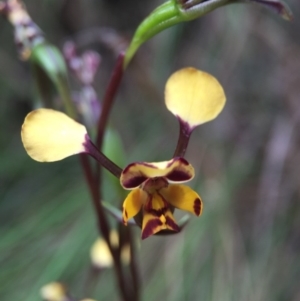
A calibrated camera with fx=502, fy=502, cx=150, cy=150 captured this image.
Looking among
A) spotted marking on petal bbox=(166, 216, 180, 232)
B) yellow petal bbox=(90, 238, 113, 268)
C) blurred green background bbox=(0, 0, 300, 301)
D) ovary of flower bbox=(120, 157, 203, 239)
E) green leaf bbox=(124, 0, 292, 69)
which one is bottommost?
blurred green background bbox=(0, 0, 300, 301)

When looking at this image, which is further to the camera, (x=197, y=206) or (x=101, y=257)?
(x=101, y=257)

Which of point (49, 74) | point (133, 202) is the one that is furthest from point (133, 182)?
point (49, 74)

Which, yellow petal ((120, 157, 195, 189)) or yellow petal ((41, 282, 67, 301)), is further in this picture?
yellow petal ((41, 282, 67, 301))

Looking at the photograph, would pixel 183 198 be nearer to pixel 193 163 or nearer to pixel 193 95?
Result: pixel 193 95

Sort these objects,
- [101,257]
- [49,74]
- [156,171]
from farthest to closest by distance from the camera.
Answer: [101,257] → [49,74] → [156,171]

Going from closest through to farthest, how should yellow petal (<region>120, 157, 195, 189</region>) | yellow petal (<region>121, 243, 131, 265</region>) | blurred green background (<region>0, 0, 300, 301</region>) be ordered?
yellow petal (<region>120, 157, 195, 189</region>) → yellow petal (<region>121, 243, 131, 265</region>) → blurred green background (<region>0, 0, 300, 301</region>)

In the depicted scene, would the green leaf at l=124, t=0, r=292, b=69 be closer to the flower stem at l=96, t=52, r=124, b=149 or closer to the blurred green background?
the flower stem at l=96, t=52, r=124, b=149

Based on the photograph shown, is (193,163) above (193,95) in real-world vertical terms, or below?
below

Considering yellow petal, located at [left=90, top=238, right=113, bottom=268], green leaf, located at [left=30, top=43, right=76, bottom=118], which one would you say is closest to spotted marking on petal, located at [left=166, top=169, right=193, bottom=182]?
green leaf, located at [left=30, top=43, right=76, bottom=118]

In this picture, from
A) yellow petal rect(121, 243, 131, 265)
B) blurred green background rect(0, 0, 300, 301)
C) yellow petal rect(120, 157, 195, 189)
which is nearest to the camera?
yellow petal rect(120, 157, 195, 189)

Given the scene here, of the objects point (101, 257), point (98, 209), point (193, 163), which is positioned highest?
point (98, 209)
